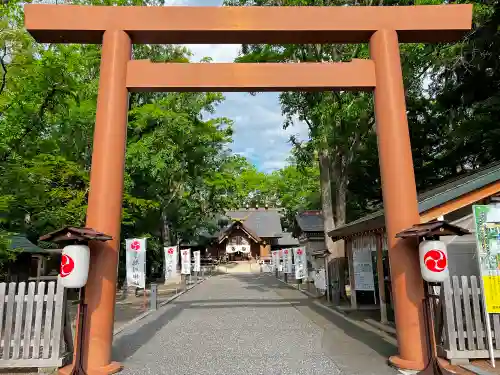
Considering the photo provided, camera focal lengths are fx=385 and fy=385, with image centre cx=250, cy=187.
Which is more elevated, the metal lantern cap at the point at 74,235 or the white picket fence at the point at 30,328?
the metal lantern cap at the point at 74,235

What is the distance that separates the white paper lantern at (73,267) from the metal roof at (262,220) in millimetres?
46756

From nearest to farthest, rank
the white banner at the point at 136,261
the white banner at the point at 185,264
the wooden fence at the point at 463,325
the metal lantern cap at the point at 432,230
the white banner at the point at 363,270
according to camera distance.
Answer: the metal lantern cap at the point at 432,230 < the wooden fence at the point at 463,325 < the white banner at the point at 363,270 < the white banner at the point at 136,261 < the white banner at the point at 185,264

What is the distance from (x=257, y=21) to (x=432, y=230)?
4.47 metres

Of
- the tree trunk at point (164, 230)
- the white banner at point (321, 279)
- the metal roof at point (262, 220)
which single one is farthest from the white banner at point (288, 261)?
the metal roof at point (262, 220)

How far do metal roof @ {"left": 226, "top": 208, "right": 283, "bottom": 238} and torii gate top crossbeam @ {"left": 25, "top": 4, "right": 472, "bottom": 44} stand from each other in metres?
46.1

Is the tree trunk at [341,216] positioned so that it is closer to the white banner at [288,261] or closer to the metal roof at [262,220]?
the white banner at [288,261]

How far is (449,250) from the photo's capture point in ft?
25.3

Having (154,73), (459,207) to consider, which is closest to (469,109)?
(459,207)

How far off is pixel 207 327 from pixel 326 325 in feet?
10.2

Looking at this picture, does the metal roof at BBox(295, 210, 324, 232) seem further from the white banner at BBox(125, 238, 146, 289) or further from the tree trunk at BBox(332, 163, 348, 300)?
→ the white banner at BBox(125, 238, 146, 289)

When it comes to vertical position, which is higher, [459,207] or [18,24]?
[18,24]

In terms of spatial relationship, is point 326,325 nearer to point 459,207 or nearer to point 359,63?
point 459,207

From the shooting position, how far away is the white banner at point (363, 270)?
12.4m

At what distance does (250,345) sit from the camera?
7844mm
